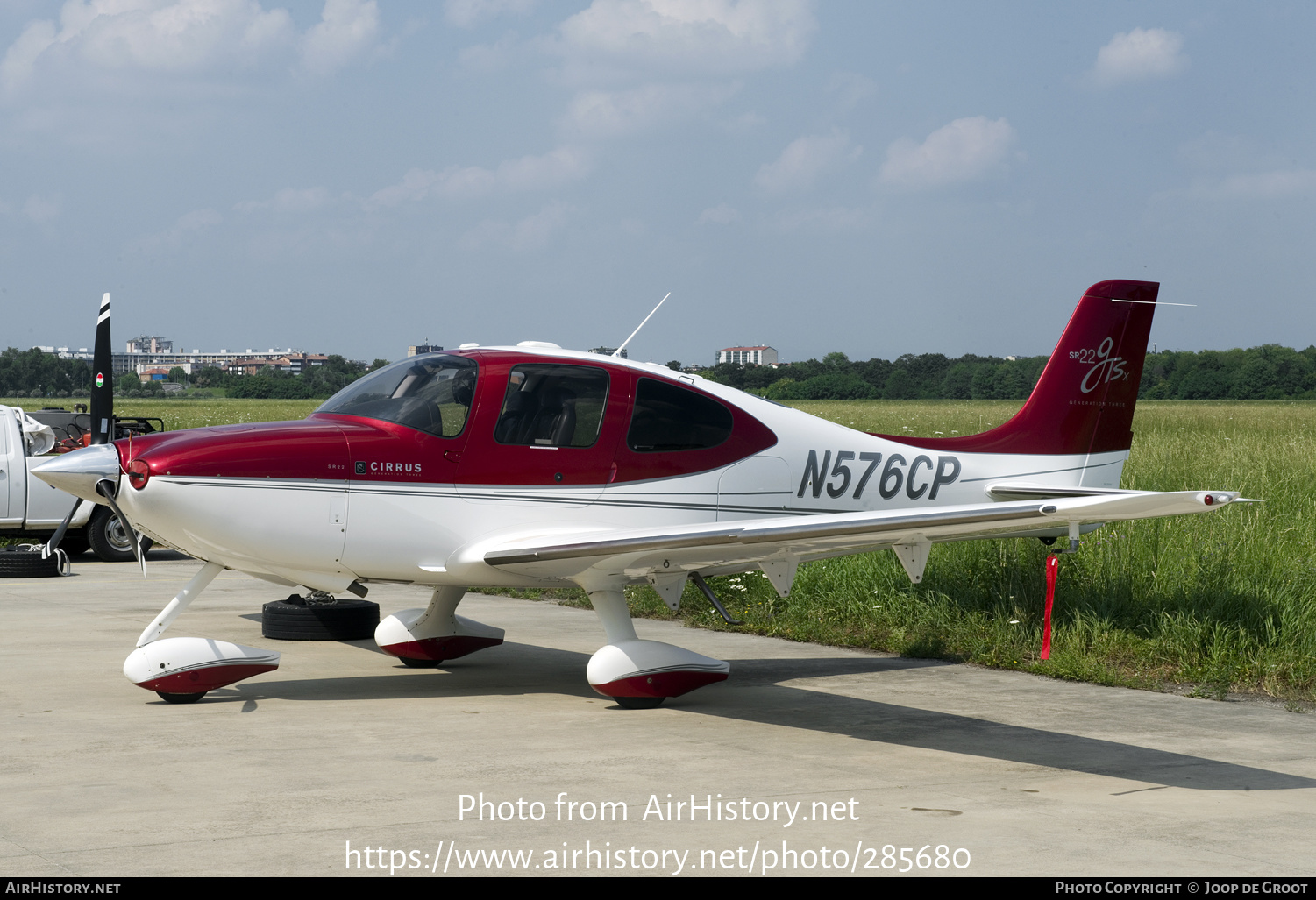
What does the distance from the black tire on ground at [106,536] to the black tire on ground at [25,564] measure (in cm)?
144

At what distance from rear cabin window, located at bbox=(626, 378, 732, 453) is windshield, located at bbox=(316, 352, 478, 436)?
1043 millimetres

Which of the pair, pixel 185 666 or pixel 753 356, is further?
pixel 753 356

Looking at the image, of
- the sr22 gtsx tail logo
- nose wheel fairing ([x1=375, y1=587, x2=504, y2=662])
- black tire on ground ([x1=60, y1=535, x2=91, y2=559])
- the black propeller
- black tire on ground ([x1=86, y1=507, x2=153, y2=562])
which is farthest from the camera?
black tire on ground ([x1=60, y1=535, x2=91, y2=559])

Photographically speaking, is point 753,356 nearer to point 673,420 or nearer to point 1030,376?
point 673,420

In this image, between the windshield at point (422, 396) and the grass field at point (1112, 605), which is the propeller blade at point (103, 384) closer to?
the grass field at point (1112, 605)

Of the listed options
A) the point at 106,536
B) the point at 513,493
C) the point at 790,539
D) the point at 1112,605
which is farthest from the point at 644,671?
the point at 106,536

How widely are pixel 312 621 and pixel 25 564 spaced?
6027 mm

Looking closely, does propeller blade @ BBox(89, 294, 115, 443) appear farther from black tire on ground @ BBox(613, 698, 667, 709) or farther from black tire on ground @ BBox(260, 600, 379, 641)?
→ black tire on ground @ BBox(613, 698, 667, 709)

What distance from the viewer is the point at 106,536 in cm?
1622

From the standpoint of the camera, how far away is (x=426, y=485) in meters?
7.66

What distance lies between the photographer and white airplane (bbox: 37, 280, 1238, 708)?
24.0 feet

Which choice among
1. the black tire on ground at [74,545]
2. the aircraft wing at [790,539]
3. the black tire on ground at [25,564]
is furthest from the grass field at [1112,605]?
the black tire on ground at [74,545]

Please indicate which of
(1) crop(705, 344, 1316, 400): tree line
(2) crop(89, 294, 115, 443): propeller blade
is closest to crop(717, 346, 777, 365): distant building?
(2) crop(89, 294, 115, 443): propeller blade
